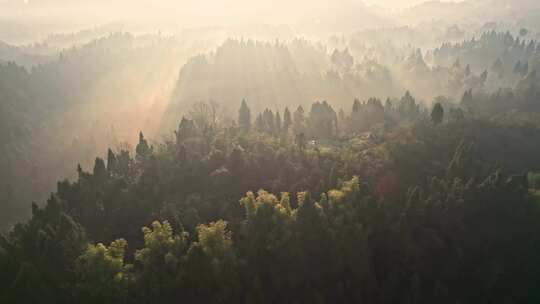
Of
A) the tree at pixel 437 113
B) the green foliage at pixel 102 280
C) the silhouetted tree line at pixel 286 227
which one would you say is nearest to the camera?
the green foliage at pixel 102 280

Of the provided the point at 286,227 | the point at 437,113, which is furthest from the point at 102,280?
the point at 437,113

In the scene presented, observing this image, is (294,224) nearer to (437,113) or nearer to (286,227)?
(286,227)

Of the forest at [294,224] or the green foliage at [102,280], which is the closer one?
the green foliage at [102,280]

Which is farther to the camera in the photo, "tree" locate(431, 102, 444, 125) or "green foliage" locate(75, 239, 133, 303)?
"tree" locate(431, 102, 444, 125)

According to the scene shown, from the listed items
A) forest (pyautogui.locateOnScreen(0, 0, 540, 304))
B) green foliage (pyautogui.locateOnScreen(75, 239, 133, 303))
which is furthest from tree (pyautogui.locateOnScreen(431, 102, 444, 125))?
green foliage (pyautogui.locateOnScreen(75, 239, 133, 303))

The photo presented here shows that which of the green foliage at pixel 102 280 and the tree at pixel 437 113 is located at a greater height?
the tree at pixel 437 113

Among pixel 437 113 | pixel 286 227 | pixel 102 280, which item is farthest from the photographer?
pixel 437 113

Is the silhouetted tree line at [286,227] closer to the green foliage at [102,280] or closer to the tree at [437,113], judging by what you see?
the green foliage at [102,280]

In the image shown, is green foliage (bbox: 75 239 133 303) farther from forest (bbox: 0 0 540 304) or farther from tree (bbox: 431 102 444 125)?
tree (bbox: 431 102 444 125)

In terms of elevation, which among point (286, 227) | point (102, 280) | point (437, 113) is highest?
point (437, 113)

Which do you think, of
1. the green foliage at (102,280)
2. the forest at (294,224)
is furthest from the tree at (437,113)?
the green foliage at (102,280)

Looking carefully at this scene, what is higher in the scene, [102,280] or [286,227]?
[286,227]
